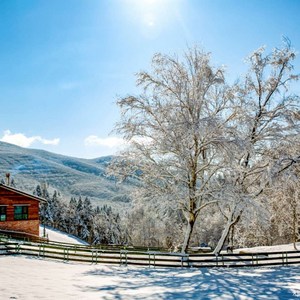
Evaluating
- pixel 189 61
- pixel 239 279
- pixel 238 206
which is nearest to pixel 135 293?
pixel 239 279

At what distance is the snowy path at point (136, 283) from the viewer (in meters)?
11.6

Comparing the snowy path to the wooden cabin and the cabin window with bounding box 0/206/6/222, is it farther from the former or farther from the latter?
the wooden cabin

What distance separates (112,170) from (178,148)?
4.56 metres

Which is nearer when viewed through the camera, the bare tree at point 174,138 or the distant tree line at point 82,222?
the bare tree at point 174,138

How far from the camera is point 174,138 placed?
1942 cm

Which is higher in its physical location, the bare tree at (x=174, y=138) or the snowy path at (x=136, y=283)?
the bare tree at (x=174, y=138)

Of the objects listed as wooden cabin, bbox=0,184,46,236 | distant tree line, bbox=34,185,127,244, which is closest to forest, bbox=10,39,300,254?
wooden cabin, bbox=0,184,46,236

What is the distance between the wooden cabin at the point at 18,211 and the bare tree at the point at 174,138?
21.8 meters

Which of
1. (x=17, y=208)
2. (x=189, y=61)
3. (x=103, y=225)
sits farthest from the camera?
(x=103, y=225)

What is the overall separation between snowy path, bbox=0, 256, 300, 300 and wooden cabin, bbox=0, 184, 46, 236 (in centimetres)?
1927

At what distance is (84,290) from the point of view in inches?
489

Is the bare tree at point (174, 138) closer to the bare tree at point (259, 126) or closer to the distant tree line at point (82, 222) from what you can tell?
the bare tree at point (259, 126)

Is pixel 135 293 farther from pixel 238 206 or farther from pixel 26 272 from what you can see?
pixel 238 206

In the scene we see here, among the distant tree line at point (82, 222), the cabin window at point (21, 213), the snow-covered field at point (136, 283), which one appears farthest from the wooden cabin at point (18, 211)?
the distant tree line at point (82, 222)
